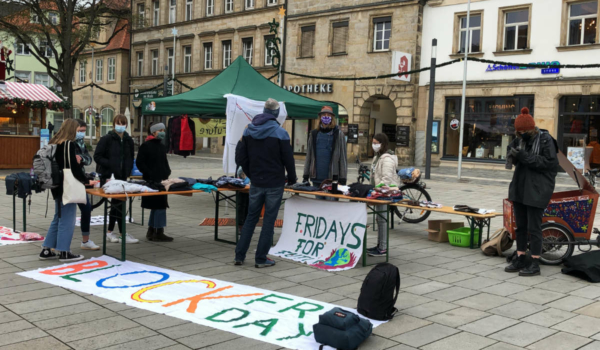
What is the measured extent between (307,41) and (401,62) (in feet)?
24.0

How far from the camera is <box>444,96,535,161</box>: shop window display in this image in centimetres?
2517

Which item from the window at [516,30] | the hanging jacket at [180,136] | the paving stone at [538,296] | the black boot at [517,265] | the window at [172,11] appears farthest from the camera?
the window at [172,11]

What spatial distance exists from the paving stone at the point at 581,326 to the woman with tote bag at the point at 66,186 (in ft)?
16.9

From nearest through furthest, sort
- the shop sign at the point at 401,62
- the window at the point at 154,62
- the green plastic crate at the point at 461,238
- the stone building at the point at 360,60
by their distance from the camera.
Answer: the green plastic crate at the point at 461,238, the shop sign at the point at 401,62, the stone building at the point at 360,60, the window at the point at 154,62

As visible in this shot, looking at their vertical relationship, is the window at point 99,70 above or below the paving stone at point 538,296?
above

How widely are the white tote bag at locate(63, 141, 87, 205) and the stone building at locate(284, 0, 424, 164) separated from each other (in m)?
21.0

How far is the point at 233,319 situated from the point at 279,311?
45 centimetres

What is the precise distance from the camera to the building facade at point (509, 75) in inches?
911

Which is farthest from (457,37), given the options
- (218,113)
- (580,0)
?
(218,113)

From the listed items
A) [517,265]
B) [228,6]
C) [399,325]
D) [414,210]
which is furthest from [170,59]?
[399,325]

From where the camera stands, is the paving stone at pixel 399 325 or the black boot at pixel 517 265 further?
the black boot at pixel 517 265

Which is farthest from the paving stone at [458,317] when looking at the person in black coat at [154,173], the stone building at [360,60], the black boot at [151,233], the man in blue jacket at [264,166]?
the stone building at [360,60]

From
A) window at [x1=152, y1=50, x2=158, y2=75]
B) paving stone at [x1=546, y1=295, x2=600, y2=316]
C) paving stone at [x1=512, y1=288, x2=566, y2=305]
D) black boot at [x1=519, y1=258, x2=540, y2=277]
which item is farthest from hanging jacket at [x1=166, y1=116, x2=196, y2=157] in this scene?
window at [x1=152, y1=50, x2=158, y2=75]

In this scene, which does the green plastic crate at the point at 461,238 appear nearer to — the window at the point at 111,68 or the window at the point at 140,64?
the window at the point at 140,64
